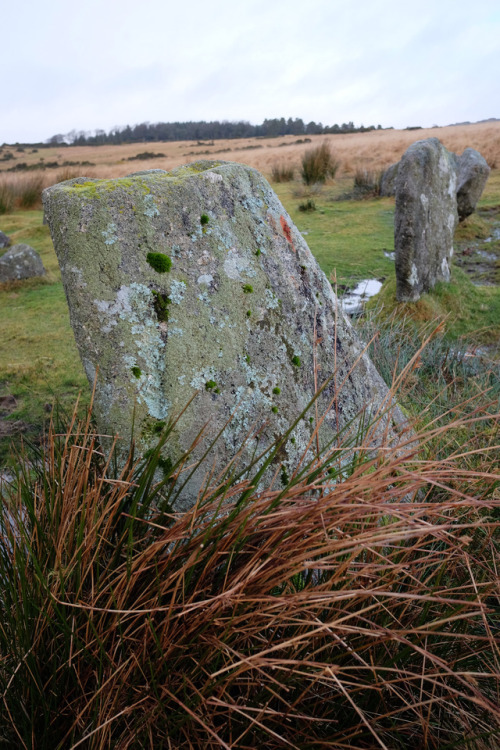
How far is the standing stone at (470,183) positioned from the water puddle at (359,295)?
3287mm

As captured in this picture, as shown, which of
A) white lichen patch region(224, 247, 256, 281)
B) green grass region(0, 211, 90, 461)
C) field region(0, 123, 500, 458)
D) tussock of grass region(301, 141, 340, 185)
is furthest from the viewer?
tussock of grass region(301, 141, 340, 185)

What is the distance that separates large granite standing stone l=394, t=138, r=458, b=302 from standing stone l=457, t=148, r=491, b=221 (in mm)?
3336

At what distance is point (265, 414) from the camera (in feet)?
7.27

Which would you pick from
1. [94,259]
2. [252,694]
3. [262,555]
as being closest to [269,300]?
[94,259]

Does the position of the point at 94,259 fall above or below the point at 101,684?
above

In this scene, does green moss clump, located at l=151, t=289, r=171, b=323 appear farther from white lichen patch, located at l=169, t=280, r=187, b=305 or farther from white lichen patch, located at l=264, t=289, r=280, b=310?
white lichen patch, located at l=264, t=289, r=280, b=310

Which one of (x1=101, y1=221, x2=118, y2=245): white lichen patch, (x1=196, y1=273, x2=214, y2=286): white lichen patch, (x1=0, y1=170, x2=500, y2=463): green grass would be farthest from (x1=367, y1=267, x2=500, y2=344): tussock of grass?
(x1=101, y1=221, x2=118, y2=245): white lichen patch

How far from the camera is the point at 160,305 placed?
2.10m

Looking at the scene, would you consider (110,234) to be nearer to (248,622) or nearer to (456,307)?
(248,622)

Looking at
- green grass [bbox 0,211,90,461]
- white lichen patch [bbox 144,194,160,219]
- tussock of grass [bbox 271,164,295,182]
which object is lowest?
green grass [bbox 0,211,90,461]

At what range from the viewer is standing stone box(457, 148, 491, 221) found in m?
9.56

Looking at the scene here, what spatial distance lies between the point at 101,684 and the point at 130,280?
1.36 meters

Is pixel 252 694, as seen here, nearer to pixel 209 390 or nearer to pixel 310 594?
pixel 310 594

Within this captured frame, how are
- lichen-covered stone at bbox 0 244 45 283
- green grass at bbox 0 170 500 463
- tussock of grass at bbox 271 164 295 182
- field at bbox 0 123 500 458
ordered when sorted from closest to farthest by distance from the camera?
field at bbox 0 123 500 458 → green grass at bbox 0 170 500 463 → lichen-covered stone at bbox 0 244 45 283 → tussock of grass at bbox 271 164 295 182
